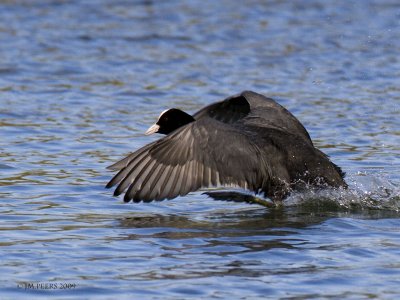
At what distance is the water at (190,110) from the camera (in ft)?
20.8

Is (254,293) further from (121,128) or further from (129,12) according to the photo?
(129,12)

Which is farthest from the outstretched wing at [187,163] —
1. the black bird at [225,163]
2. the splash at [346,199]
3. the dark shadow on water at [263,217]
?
the splash at [346,199]

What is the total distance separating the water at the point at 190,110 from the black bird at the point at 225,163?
0.22 meters

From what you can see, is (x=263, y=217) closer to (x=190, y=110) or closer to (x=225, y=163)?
(x=225, y=163)

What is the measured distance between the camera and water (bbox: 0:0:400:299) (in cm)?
634

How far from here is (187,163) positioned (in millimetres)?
7746

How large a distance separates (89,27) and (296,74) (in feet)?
14.8

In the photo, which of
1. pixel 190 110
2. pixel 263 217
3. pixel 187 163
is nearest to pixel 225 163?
pixel 187 163

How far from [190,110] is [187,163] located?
4.66 metres

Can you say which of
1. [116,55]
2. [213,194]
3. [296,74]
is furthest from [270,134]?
[116,55]

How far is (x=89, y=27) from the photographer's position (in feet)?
57.2

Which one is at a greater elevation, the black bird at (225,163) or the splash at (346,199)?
the black bird at (225,163)

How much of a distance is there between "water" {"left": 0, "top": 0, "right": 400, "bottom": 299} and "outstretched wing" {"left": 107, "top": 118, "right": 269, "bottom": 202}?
0.31 meters

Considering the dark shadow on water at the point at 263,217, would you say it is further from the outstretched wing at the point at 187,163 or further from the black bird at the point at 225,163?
the outstretched wing at the point at 187,163
